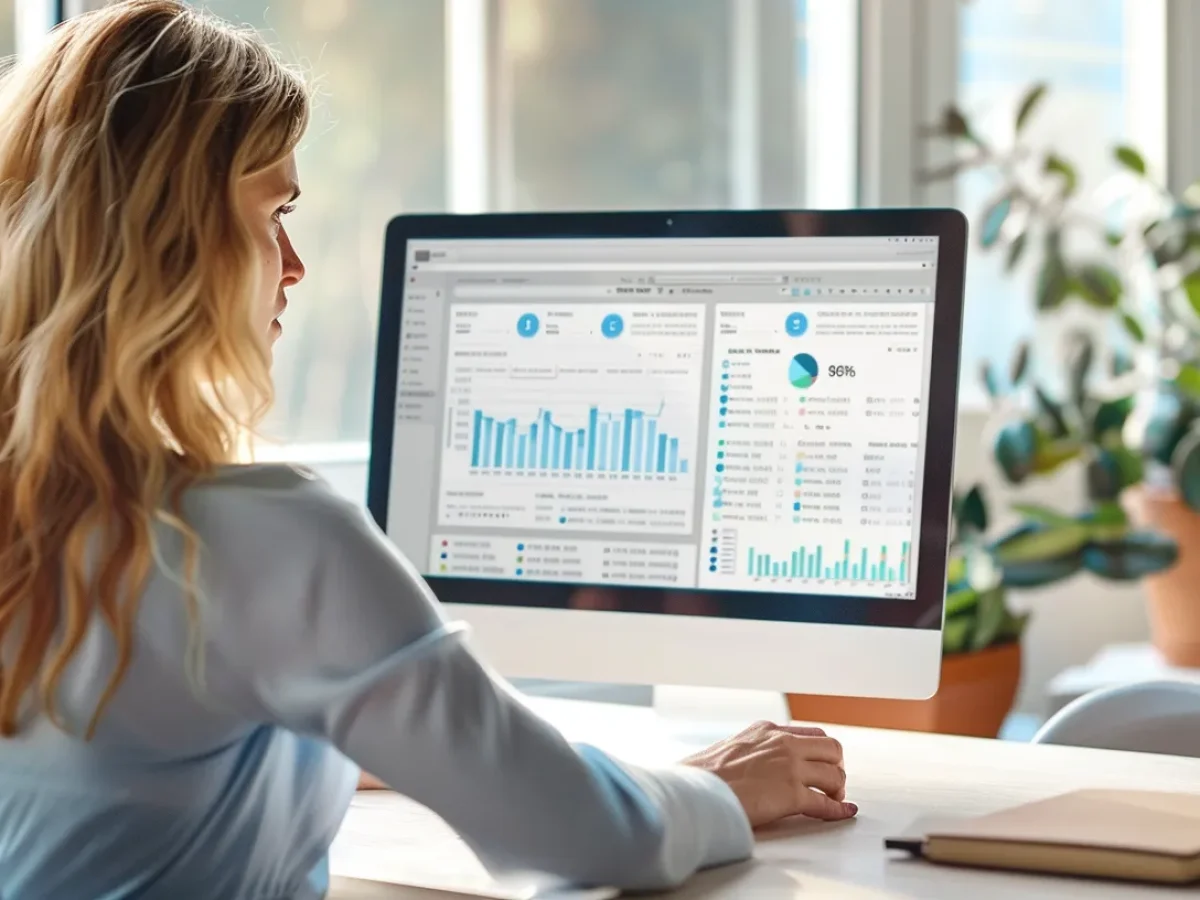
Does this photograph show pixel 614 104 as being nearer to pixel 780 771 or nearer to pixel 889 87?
pixel 889 87

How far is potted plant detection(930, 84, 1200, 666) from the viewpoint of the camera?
7.69ft

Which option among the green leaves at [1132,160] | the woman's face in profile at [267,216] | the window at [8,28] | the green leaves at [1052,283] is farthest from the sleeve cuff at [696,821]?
the green leaves at [1132,160]

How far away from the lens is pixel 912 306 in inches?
45.7

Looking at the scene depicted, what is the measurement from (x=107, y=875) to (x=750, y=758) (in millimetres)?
413

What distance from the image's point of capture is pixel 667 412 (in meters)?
1.20

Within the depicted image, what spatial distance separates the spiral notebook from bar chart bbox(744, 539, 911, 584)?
0.26 metres

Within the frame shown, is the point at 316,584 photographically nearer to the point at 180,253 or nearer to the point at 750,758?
the point at 180,253

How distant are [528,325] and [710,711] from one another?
0.37m

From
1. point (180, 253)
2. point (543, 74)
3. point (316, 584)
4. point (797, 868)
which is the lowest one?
point (797, 868)

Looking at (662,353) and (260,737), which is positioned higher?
(662,353)

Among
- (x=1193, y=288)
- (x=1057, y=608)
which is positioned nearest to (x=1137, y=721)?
(x=1193, y=288)

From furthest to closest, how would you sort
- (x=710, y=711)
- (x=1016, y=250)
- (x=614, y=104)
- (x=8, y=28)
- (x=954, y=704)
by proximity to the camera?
(x=614, y=104)
(x=1016, y=250)
(x=954, y=704)
(x=8, y=28)
(x=710, y=711)

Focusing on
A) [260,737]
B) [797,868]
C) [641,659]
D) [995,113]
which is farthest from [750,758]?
[995,113]

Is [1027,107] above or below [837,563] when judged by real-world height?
above
